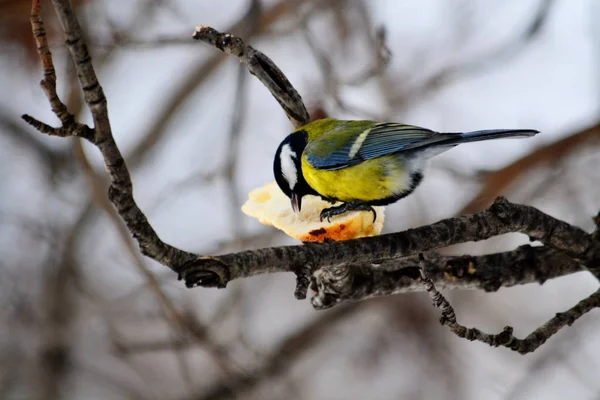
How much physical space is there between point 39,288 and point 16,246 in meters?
0.29

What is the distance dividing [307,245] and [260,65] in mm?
675

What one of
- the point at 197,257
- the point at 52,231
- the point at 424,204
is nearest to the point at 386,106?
the point at 424,204

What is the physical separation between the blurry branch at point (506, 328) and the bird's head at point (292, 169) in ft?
2.41

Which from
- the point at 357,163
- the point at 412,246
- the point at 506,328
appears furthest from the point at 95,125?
the point at 357,163

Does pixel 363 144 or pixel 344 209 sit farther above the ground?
pixel 363 144

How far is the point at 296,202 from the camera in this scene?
6.88 ft

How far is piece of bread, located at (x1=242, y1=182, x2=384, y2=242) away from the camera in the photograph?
1877 millimetres

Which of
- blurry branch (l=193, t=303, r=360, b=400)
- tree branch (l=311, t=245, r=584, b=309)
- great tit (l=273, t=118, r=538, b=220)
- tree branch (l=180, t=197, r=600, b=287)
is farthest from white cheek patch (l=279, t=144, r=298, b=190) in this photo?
blurry branch (l=193, t=303, r=360, b=400)

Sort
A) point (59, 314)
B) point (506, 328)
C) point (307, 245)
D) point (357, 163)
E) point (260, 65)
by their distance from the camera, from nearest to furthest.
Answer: point (307, 245) → point (506, 328) → point (260, 65) → point (357, 163) → point (59, 314)

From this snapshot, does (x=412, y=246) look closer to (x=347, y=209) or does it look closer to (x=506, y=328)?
(x=506, y=328)

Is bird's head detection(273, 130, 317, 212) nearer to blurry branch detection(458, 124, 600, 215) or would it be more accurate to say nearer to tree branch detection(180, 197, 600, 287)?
tree branch detection(180, 197, 600, 287)

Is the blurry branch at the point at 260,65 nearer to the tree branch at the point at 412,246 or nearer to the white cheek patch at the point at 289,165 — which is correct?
the white cheek patch at the point at 289,165

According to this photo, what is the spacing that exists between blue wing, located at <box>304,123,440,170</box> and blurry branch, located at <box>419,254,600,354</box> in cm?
65

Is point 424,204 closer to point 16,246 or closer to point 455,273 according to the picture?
point 455,273
